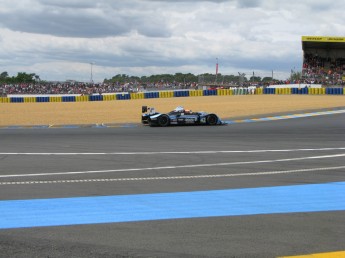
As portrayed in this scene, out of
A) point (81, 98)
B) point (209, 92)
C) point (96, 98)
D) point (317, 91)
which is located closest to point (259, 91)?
point (209, 92)

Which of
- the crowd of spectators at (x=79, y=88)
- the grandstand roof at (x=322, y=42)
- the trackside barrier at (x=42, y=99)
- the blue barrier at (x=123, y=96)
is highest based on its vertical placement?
the grandstand roof at (x=322, y=42)

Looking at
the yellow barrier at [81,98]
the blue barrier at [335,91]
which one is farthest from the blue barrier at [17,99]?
the blue barrier at [335,91]

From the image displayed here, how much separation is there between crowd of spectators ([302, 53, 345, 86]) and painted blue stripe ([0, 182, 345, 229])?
133 feet

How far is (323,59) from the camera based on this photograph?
54438mm

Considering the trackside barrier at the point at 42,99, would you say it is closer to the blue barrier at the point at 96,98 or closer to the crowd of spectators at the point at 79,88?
the blue barrier at the point at 96,98

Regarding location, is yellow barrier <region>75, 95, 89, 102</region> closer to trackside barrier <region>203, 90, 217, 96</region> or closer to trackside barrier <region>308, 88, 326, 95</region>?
trackside barrier <region>203, 90, 217, 96</region>

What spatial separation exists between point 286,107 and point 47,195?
2429 cm

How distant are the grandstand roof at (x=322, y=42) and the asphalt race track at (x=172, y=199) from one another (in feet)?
126

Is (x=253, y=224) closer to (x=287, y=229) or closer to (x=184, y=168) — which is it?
(x=287, y=229)

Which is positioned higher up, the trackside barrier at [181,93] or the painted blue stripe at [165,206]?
the trackside barrier at [181,93]

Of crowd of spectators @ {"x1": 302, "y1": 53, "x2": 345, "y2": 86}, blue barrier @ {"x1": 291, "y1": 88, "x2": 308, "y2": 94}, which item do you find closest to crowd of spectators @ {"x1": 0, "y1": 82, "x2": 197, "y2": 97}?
crowd of spectators @ {"x1": 302, "y1": 53, "x2": 345, "y2": 86}

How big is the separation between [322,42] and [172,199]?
4808cm

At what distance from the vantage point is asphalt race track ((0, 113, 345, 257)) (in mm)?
4566

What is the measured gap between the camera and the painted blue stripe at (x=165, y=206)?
18.3 ft
